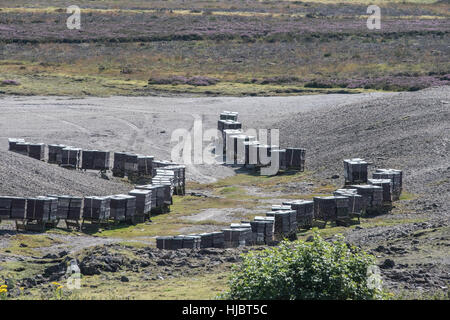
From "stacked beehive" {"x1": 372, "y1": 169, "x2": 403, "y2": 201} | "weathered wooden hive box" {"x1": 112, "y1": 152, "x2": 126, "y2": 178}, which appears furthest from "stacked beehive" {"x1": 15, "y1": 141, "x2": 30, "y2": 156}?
"stacked beehive" {"x1": 372, "y1": 169, "x2": 403, "y2": 201}

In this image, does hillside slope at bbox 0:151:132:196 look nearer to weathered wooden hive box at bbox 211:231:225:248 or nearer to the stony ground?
the stony ground

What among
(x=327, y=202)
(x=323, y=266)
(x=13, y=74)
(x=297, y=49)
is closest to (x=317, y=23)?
(x=297, y=49)

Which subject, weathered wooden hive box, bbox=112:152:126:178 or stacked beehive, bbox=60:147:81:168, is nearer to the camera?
weathered wooden hive box, bbox=112:152:126:178

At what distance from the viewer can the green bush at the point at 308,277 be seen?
23.6 metres

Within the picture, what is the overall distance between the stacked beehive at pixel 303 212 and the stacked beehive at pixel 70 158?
18.7 metres

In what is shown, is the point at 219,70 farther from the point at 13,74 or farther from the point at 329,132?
the point at 329,132

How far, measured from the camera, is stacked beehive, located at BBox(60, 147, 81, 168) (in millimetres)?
57875

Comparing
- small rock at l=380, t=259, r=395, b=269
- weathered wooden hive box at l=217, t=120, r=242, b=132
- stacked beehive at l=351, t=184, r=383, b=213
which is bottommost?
small rock at l=380, t=259, r=395, b=269

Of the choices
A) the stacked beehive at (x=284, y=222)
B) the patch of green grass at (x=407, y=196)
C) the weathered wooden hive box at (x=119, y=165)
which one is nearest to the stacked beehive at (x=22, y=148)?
the weathered wooden hive box at (x=119, y=165)

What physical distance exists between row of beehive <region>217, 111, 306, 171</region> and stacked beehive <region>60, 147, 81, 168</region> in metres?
12.1

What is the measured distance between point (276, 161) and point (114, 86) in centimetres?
3750

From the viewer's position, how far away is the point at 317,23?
14638cm

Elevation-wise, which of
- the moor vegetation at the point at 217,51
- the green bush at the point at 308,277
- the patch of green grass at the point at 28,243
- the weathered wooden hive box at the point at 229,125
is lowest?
the patch of green grass at the point at 28,243

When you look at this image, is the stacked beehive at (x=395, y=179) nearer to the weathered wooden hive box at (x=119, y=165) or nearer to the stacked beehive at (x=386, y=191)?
the stacked beehive at (x=386, y=191)
